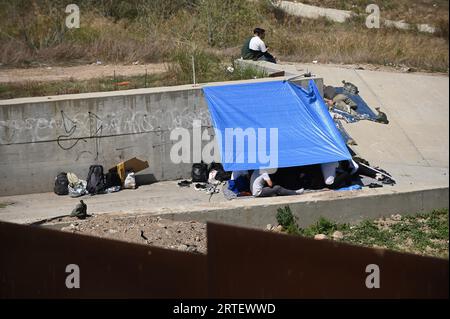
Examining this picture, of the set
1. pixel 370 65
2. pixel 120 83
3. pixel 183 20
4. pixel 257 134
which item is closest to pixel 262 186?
pixel 257 134

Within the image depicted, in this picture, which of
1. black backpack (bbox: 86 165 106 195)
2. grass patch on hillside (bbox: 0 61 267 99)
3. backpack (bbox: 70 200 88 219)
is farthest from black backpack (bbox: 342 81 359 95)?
backpack (bbox: 70 200 88 219)

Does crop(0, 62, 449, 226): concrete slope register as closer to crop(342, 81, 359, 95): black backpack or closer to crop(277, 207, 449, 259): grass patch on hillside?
crop(277, 207, 449, 259): grass patch on hillside

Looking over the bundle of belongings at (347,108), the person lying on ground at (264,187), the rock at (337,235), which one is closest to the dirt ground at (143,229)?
the person lying on ground at (264,187)

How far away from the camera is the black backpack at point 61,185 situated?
40.3ft

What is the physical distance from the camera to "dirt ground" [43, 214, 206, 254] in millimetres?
9070

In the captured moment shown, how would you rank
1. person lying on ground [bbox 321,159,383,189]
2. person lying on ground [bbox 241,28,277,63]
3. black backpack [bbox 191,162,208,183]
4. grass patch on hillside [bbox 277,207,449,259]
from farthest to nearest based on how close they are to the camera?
person lying on ground [bbox 241,28,277,63] < black backpack [bbox 191,162,208,183] < person lying on ground [bbox 321,159,383,189] < grass patch on hillside [bbox 277,207,449,259]

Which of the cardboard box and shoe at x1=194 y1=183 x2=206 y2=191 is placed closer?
shoe at x1=194 y1=183 x2=206 y2=191

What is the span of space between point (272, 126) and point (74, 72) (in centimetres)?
509

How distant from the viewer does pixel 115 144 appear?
12.6m

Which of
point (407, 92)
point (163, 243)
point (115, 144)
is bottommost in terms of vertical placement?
point (163, 243)

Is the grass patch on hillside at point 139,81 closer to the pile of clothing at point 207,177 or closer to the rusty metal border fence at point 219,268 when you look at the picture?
the pile of clothing at point 207,177

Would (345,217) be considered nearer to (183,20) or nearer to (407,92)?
(407,92)

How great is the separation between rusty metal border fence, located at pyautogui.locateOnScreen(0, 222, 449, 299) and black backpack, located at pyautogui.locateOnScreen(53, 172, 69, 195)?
6883 millimetres

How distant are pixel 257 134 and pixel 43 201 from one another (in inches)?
146
